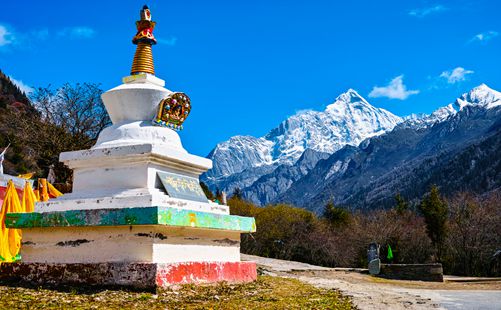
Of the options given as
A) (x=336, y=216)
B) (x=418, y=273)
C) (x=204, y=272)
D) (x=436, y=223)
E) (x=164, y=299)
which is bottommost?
(x=418, y=273)

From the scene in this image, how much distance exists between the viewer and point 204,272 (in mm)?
8484

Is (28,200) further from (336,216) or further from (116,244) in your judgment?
(336,216)

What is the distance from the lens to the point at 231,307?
655 cm

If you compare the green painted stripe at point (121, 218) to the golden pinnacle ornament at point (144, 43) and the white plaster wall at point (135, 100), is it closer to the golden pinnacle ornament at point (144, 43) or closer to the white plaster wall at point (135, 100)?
the white plaster wall at point (135, 100)

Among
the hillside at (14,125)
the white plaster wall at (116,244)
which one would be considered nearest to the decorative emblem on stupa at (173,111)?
the white plaster wall at (116,244)

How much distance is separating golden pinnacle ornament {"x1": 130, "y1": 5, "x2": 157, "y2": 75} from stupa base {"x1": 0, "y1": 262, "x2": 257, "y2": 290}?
14.3 ft

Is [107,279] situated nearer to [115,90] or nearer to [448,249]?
[115,90]

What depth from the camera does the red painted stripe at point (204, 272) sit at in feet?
24.9

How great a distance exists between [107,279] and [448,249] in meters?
35.2

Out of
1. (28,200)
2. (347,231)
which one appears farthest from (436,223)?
(28,200)

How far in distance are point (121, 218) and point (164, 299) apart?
1556 mm

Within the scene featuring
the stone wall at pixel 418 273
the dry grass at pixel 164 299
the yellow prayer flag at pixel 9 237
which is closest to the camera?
the dry grass at pixel 164 299

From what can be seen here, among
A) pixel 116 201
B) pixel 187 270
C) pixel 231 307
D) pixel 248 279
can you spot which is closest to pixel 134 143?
pixel 116 201

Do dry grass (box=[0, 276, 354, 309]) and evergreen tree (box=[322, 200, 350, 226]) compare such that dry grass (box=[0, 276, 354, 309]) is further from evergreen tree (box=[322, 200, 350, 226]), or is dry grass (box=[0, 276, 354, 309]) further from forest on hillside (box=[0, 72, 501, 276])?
evergreen tree (box=[322, 200, 350, 226])
